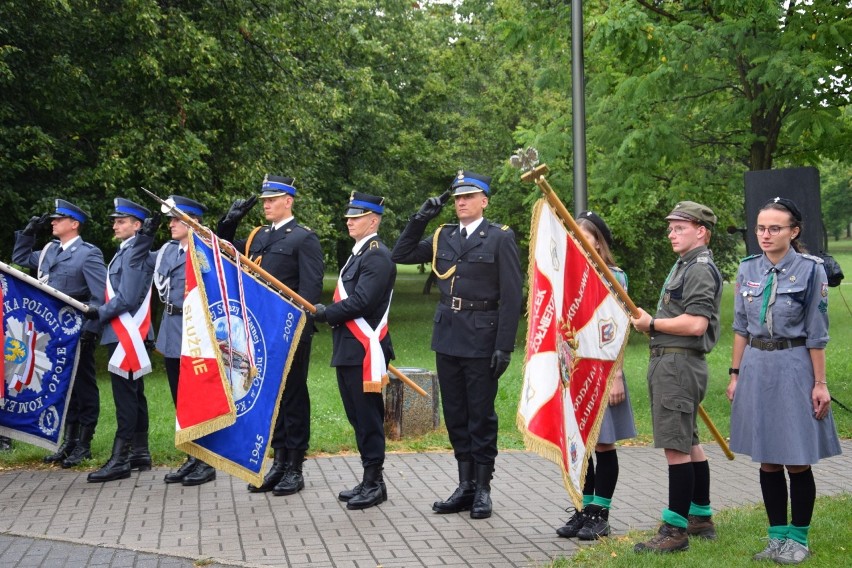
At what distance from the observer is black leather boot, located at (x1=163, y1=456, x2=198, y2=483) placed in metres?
8.11

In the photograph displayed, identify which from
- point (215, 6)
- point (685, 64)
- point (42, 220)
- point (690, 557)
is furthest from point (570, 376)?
point (215, 6)

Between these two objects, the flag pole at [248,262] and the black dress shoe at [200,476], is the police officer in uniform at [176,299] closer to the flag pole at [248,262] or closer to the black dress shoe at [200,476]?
the black dress shoe at [200,476]

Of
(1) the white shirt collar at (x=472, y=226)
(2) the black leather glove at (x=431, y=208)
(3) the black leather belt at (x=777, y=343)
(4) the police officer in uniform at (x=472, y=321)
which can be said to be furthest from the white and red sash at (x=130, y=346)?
Result: (3) the black leather belt at (x=777, y=343)

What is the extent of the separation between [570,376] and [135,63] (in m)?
12.0

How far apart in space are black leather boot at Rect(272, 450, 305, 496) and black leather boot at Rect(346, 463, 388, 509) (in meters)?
0.63

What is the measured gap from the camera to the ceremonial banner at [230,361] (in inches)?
283

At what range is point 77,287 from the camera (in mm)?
8961

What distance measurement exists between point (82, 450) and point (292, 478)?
2.27 meters

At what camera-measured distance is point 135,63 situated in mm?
15922

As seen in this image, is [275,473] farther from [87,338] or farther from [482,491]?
[87,338]

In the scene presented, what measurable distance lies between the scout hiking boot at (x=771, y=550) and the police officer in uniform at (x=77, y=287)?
5723mm

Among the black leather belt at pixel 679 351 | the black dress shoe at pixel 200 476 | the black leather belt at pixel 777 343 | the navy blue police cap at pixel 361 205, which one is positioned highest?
the navy blue police cap at pixel 361 205

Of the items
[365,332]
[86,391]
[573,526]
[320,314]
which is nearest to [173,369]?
[86,391]

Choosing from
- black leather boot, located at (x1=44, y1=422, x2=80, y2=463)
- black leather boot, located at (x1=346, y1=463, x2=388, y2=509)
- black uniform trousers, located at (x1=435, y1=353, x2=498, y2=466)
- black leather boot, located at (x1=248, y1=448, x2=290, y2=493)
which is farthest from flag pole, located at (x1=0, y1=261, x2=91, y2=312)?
black uniform trousers, located at (x1=435, y1=353, x2=498, y2=466)
